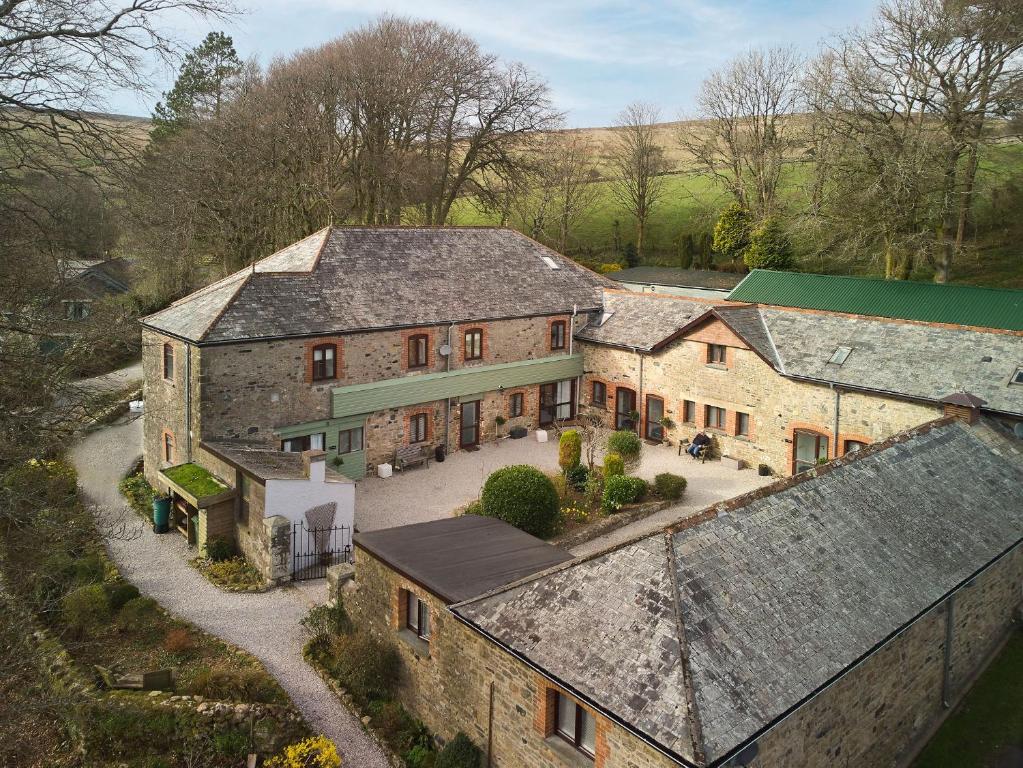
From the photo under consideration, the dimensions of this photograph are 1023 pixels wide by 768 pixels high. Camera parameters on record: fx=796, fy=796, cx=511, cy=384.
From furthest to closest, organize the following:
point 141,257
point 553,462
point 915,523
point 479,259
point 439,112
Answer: point 439,112, point 141,257, point 479,259, point 553,462, point 915,523

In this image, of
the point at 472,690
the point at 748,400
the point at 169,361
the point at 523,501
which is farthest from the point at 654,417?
the point at 472,690

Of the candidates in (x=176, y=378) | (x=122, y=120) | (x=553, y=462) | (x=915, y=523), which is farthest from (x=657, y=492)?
(x=122, y=120)

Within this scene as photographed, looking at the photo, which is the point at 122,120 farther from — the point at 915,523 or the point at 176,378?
the point at 915,523

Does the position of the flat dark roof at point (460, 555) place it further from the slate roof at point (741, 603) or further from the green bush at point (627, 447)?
the green bush at point (627, 447)

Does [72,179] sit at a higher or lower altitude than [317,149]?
lower

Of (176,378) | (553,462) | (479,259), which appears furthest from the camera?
(479,259)

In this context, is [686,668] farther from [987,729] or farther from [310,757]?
[987,729]

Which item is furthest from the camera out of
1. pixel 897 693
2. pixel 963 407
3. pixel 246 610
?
pixel 963 407
